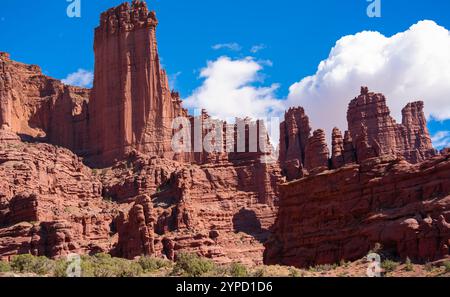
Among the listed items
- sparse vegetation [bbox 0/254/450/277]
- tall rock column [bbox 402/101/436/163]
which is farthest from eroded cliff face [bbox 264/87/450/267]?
tall rock column [bbox 402/101/436/163]

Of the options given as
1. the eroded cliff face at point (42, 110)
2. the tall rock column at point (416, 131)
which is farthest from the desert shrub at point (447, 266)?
the tall rock column at point (416, 131)

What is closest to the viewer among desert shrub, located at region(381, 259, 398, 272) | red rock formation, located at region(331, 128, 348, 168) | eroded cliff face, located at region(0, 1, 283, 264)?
desert shrub, located at region(381, 259, 398, 272)

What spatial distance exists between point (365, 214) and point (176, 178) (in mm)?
51038

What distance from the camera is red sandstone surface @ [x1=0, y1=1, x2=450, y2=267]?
56.3 m

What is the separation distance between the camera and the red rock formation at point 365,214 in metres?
50.6

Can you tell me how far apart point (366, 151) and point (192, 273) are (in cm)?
3887

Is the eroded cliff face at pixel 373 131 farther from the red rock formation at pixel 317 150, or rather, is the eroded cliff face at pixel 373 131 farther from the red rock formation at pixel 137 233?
the red rock formation at pixel 137 233

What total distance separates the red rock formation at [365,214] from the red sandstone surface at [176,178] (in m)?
0.10

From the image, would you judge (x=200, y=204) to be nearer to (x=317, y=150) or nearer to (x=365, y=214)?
(x=317, y=150)

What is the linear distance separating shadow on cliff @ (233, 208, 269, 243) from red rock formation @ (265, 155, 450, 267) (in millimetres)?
41464

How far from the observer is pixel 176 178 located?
4154 inches

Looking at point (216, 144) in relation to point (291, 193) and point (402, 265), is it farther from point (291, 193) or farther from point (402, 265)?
point (402, 265)

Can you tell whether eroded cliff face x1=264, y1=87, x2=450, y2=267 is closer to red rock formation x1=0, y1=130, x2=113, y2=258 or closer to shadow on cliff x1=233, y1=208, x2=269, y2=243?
red rock formation x1=0, y1=130, x2=113, y2=258

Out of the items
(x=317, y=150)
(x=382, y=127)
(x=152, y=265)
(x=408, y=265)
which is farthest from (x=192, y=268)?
(x=382, y=127)
